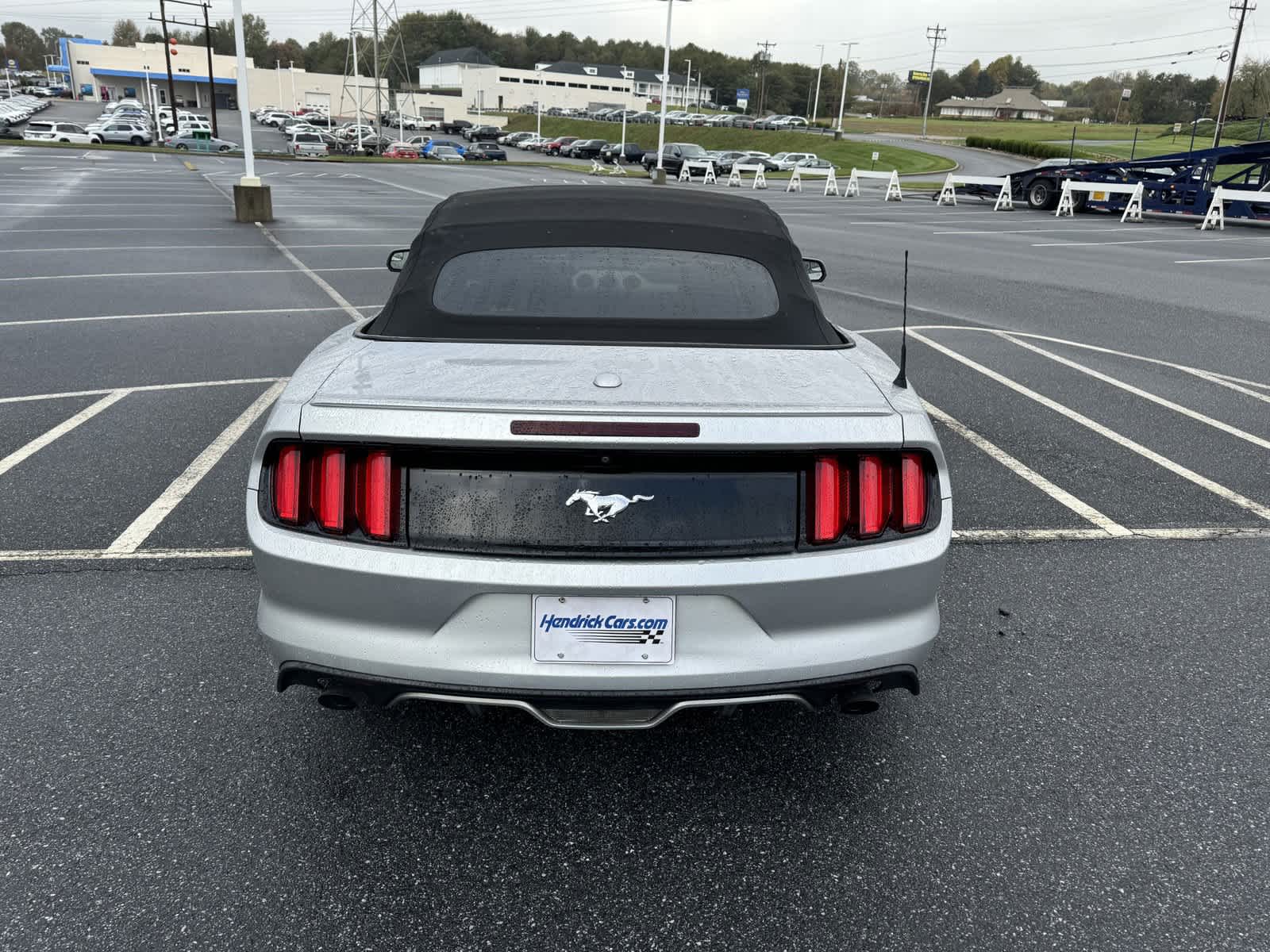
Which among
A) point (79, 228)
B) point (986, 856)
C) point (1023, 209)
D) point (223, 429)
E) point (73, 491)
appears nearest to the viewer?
point (986, 856)

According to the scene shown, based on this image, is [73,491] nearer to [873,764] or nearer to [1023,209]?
[873,764]

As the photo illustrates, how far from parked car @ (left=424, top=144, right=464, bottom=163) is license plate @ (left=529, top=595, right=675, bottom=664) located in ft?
181

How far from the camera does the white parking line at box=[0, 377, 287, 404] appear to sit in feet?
21.3

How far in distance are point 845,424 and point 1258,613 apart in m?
2.66

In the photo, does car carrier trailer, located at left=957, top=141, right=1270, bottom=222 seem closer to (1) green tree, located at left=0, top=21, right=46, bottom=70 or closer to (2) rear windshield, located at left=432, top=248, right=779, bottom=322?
(2) rear windshield, located at left=432, top=248, right=779, bottom=322

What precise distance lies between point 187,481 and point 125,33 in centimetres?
20852

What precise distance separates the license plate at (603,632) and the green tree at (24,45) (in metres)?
217

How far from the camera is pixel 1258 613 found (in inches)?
154

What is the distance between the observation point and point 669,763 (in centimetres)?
286

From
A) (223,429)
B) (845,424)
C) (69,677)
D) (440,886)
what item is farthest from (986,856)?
(223,429)

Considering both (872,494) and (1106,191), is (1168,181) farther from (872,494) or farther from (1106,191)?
(872,494)

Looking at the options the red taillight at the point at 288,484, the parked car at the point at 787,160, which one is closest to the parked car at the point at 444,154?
the parked car at the point at 787,160

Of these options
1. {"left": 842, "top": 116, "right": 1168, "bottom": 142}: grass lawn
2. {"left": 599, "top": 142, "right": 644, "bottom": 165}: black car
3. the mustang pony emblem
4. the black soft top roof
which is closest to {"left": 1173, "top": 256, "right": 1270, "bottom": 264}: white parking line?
the black soft top roof

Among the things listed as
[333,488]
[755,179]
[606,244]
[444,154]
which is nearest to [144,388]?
[606,244]
